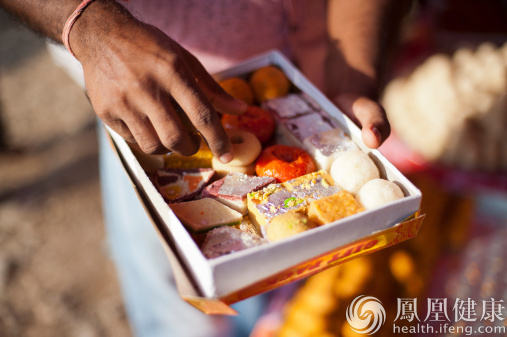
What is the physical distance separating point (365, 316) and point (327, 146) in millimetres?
663

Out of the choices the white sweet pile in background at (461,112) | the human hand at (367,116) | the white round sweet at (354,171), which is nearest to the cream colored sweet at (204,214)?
the white round sweet at (354,171)

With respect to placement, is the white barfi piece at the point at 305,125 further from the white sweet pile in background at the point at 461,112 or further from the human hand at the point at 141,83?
the white sweet pile in background at the point at 461,112

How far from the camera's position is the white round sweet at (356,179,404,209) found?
3.34 feet

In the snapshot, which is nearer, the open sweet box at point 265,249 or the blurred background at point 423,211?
the open sweet box at point 265,249

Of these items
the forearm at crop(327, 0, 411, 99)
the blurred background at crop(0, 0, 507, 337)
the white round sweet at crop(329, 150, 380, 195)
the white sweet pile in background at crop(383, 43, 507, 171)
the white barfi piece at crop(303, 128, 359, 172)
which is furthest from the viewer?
the white sweet pile in background at crop(383, 43, 507, 171)

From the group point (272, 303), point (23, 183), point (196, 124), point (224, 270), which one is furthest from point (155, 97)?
point (23, 183)

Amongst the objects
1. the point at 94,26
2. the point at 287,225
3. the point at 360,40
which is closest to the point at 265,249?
the point at 287,225

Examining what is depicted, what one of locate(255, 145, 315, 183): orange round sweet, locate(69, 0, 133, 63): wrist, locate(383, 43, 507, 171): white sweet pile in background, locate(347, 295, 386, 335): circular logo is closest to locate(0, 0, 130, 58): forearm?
locate(69, 0, 133, 63): wrist

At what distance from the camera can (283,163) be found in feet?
3.86

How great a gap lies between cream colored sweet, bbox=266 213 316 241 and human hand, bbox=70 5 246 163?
262mm

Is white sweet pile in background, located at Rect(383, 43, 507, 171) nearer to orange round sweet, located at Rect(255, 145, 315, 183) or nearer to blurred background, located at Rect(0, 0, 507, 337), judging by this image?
Answer: blurred background, located at Rect(0, 0, 507, 337)

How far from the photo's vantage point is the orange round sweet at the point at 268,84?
1443 mm

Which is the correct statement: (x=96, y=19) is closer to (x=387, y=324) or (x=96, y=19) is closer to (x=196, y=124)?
(x=196, y=124)

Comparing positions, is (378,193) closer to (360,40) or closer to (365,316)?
(365,316)
